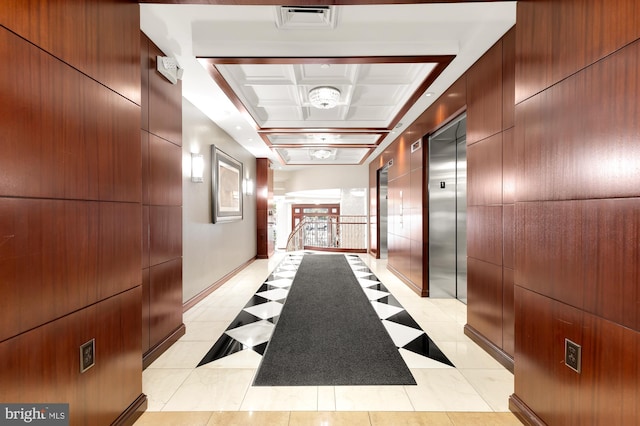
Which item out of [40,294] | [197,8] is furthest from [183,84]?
[40,294]

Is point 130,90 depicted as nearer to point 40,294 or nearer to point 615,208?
point 40,294

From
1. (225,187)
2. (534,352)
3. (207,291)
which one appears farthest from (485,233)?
(225,187)

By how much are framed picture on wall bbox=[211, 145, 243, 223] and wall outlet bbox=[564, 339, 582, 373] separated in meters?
4.37

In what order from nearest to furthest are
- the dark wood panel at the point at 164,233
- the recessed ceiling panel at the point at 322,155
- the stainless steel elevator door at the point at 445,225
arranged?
the dark wood panel at the point at 164,233 < the stainless steel elevator door at the point at 445,225 < the recessed ceiling panel at the point at 322,155

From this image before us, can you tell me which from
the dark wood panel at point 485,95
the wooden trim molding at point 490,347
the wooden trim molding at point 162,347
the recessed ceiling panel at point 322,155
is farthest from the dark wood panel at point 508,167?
the recessed ceiling panel at point 322,155

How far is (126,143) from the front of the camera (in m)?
1.76

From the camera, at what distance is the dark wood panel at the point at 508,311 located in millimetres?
2363

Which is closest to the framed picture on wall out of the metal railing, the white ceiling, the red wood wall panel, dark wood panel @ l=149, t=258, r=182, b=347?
the white ceiling

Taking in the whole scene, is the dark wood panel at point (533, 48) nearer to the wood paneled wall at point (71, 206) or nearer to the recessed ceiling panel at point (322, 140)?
the wood paneled wall at point (71, 206)

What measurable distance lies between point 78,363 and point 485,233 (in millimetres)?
3161

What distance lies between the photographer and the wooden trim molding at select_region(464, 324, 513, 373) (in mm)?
2379

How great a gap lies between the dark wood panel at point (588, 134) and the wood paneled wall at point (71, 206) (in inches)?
100.0

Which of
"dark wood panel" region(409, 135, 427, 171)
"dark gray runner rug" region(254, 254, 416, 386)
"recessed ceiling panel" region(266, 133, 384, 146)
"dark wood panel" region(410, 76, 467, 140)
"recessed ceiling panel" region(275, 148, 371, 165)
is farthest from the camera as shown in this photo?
"recessed ceiling panel" region(275, 148, 371, 165)

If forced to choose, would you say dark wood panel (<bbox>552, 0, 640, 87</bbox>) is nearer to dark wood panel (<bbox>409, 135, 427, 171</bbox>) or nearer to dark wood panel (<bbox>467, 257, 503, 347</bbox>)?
dark wood panel (<bbox>467, 257, 503, 347</bbox>)
